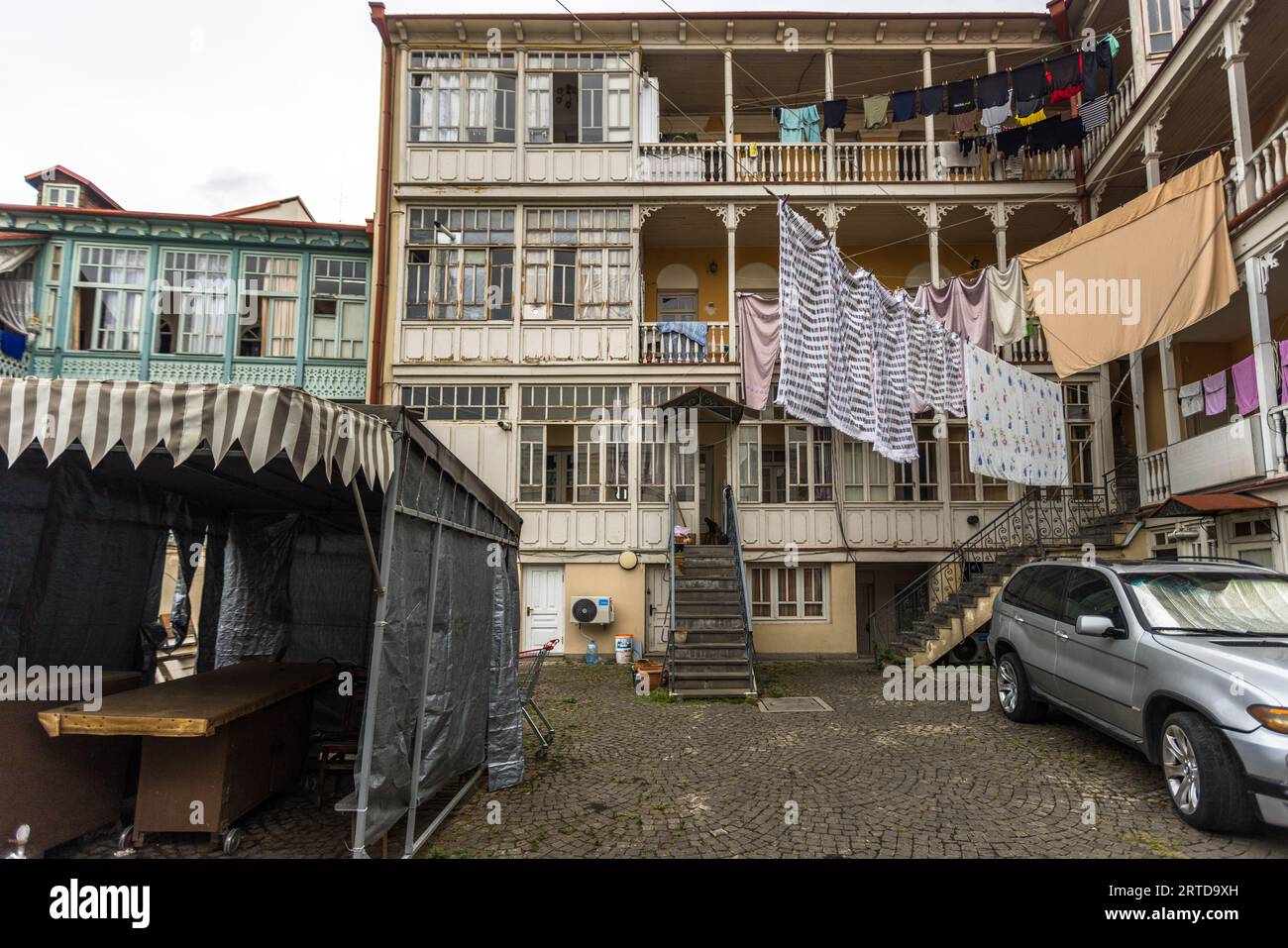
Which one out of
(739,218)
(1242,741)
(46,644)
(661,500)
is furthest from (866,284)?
(46,644)

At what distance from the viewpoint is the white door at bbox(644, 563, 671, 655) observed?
15.0m

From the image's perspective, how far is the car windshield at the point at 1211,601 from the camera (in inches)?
240

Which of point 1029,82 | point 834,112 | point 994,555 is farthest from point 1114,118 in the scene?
point 994,555

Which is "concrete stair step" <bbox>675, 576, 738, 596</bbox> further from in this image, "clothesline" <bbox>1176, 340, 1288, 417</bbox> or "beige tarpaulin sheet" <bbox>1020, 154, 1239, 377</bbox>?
"clothesline" <bbox>1176, 340, 1288, 417</bbox>

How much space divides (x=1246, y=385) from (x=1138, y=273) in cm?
248

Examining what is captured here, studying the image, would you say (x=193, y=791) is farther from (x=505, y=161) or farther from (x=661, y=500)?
(x=505, y=161)

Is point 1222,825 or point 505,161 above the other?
point 505,161

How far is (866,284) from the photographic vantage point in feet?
39.9

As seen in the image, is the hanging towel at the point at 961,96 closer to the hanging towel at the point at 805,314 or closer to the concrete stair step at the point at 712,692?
the hanging towel at the point at 805,314

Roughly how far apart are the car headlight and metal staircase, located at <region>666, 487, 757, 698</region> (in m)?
6.67

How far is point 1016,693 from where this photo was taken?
862 cm

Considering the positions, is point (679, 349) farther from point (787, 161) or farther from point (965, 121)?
point (965, 121)

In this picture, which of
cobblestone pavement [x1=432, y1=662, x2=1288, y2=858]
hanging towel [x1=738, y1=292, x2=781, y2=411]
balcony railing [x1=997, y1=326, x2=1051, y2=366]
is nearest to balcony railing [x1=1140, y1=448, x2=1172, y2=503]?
balcony railing [x1=997, y1=326, x2=1051, y2=366]

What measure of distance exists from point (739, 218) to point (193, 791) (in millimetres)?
14957
